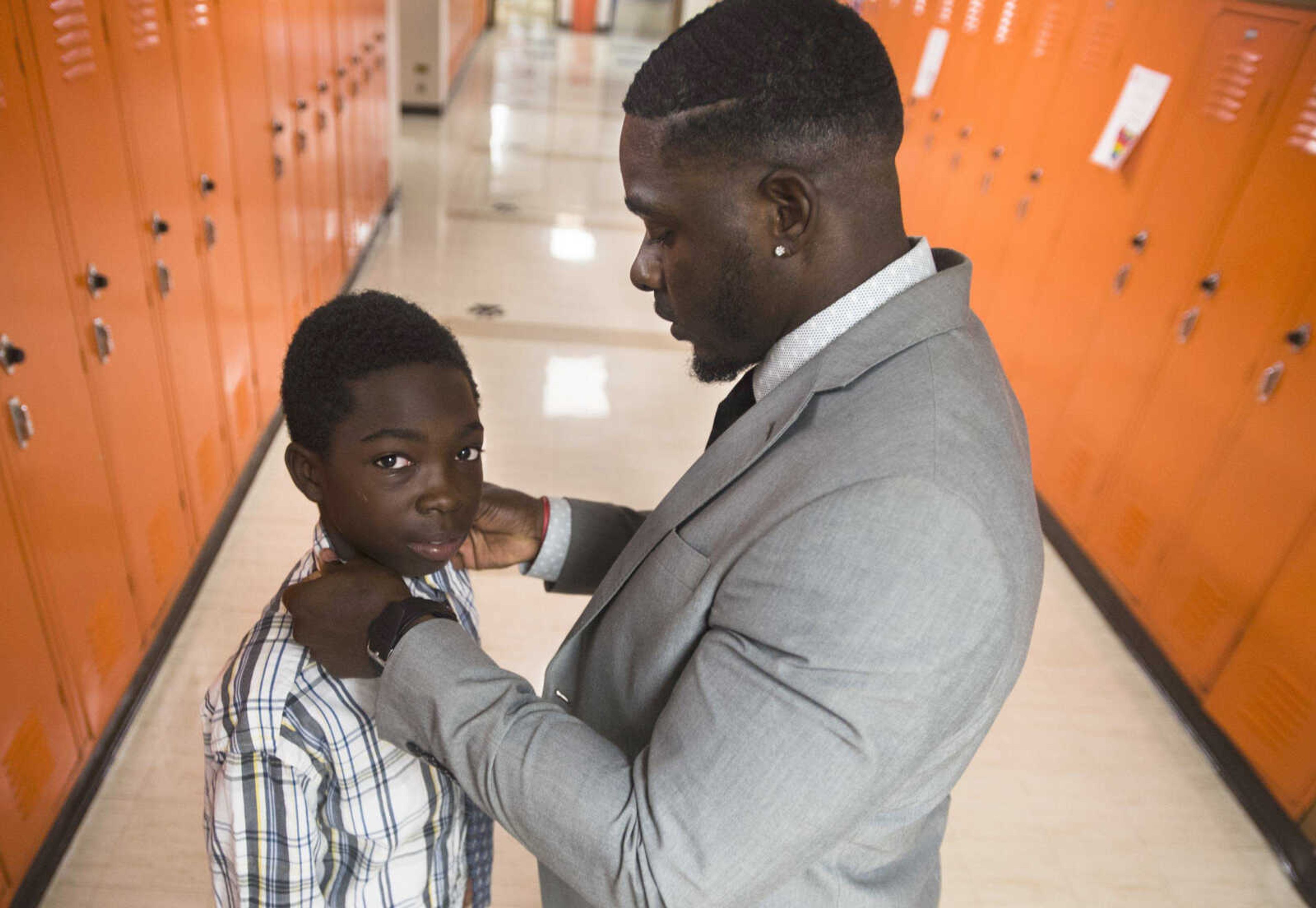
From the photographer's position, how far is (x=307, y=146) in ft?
13.3

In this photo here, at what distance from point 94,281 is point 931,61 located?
5.19 m

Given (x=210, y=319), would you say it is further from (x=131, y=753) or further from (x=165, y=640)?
(x=131, y=753)

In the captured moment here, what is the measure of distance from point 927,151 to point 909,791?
→ 5587 millimetres

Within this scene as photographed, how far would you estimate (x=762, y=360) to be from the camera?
1.06 m

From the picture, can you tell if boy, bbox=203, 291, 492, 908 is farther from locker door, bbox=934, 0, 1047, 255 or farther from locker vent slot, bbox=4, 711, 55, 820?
locker door, bbox=934, 0, 1047, 255

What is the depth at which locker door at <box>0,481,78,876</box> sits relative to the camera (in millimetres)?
1794

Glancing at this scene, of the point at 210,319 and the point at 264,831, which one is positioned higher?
the point at 264,831

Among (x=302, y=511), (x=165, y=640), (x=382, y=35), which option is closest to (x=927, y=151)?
(x=382, y=35)

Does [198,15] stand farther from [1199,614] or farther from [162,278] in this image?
[1199,614]

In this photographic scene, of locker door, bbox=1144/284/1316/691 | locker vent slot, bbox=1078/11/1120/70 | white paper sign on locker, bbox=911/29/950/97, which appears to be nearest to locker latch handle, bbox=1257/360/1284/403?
locker door, bbox=1144/284/1316/691

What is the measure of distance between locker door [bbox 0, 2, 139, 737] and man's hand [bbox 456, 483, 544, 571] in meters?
1.04

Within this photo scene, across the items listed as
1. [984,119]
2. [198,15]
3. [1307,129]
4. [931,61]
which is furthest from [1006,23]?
[198,15]

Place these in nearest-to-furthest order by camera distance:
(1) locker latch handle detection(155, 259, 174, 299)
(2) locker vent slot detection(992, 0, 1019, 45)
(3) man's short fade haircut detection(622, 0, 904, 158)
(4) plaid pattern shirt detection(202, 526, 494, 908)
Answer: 1. (3) man's short fade haircut detection(622, 0, 904, 158)
2. (4) plaid pattern shirt detection(202, 526, 494, 908)
3. (1) locker latch handle detection(155, 259, 174, 299)
4. (2) locker vent slot detection(992, 0, 1019, 45)

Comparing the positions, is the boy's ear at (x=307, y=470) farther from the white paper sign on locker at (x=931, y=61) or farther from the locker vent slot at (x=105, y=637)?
the white paper sign on locker at (x=931, y=61)
